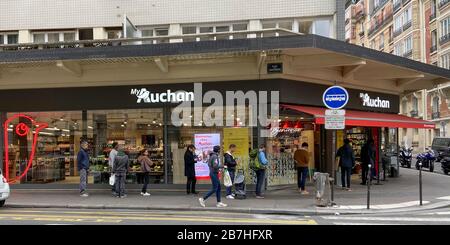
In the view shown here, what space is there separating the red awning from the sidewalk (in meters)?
2.19

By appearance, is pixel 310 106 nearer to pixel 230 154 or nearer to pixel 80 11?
pixel 230 154

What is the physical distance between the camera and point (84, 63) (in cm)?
1588

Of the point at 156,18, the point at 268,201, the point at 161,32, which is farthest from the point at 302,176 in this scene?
the point at 156,18

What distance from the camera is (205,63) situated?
15.4 meters

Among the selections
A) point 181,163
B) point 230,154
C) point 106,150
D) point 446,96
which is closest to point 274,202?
point 230,154

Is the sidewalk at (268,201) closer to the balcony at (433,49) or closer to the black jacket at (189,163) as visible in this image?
the black jacket at (189,163)

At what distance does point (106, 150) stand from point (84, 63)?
3.08m

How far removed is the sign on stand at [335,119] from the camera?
38.7 feet

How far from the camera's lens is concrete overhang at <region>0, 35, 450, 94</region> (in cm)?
1384

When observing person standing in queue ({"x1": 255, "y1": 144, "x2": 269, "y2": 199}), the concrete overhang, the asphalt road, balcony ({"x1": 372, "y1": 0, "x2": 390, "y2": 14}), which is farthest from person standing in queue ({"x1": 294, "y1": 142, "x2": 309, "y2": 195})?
balcony ({"x1": 372, "y1": 0, "x2": 390, "y2": 14})

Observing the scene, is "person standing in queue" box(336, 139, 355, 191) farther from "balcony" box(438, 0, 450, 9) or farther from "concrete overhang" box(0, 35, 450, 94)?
"balcony" box(438, 0, 450, 9)

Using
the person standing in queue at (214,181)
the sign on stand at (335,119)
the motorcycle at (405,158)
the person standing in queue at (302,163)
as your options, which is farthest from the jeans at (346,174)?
the motorcycle at (405,158)

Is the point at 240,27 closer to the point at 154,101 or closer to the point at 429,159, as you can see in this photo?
→ the point at 154,101

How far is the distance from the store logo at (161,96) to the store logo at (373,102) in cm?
688
